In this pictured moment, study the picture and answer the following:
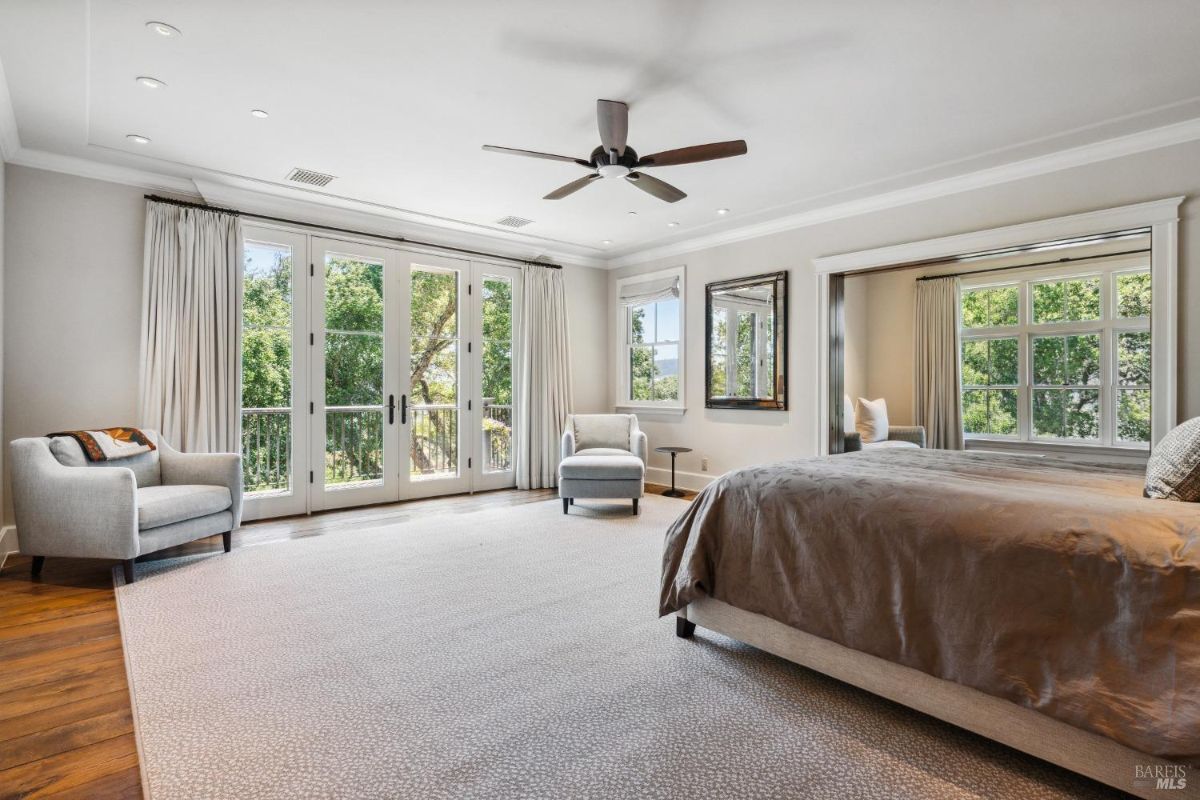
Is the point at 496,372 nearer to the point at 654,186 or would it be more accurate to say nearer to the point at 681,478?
the point at 681,478

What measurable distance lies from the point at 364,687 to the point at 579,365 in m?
5.02

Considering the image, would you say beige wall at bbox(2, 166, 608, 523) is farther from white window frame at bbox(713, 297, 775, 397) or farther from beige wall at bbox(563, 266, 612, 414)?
white window frame at bbox(713, 297, 775, 397)

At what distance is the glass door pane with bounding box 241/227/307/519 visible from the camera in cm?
475

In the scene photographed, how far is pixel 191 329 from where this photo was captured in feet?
14.2

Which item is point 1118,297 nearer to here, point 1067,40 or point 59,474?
point 1067,40

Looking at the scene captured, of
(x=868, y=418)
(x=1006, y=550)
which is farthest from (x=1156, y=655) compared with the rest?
(x=868, y=418)

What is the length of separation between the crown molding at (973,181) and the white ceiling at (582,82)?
123 mm

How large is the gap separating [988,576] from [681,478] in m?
4.71

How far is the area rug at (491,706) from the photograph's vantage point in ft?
5.22

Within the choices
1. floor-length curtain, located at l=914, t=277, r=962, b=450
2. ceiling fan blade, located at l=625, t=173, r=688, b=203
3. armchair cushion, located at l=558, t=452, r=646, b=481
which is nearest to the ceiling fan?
ceiling fan blade, located at l=625, t=173, r=688, b=203

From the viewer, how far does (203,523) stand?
3.65m

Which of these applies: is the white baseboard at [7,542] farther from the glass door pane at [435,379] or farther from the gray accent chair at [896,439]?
the gray accent chair at [896,439]

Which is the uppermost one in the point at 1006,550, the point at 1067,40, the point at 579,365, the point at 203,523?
the point at 1067,40

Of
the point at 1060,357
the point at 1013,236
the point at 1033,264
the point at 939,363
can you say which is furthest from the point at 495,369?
the point at 1060,357
